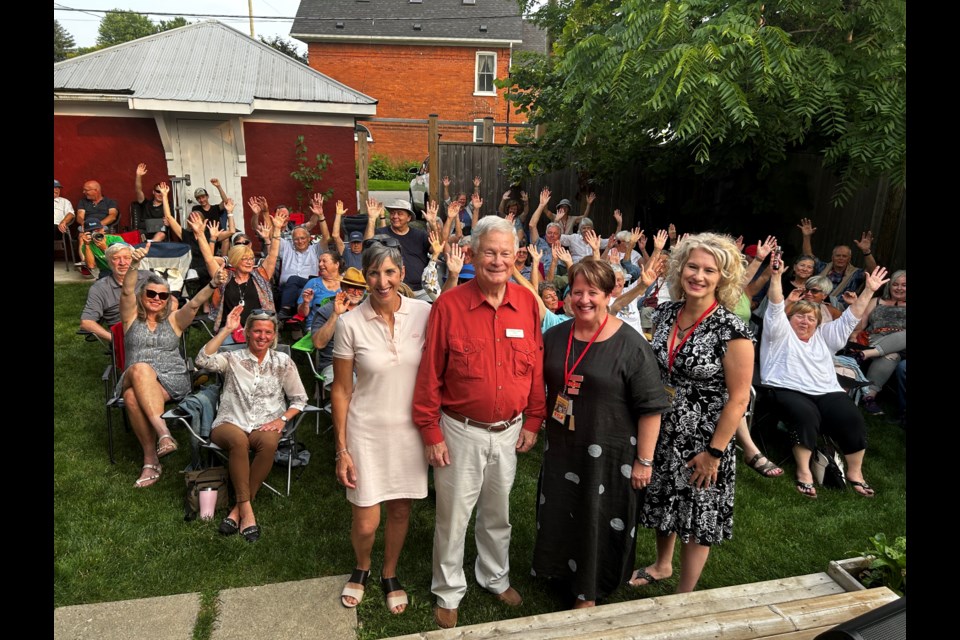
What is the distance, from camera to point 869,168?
5.23 meters

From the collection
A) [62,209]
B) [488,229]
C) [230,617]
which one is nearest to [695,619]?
[488,229]

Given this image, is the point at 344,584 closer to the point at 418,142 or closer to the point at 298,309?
the point at 298,309

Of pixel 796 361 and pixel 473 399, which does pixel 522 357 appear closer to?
pixel 473 399

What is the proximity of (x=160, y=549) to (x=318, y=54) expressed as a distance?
26487mm

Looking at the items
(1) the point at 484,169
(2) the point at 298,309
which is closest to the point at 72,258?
(2) the point at 298,309

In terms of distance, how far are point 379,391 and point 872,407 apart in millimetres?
5259

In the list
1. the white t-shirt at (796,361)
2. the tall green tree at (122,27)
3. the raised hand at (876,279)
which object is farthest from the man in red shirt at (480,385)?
the tall green tree at (122,27)

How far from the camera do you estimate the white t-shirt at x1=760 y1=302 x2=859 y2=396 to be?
15.8ft

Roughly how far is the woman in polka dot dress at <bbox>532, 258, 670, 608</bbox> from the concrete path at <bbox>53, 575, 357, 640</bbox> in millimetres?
1178

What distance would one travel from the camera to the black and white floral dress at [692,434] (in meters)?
2.83

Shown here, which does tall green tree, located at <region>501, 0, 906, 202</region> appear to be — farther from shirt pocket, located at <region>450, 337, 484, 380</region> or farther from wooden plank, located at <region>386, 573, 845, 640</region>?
wooden plank, located at <region>386, 573, 845, 640</region>

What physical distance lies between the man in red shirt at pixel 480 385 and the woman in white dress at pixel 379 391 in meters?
0.10

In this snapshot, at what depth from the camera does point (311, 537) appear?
152 inches
